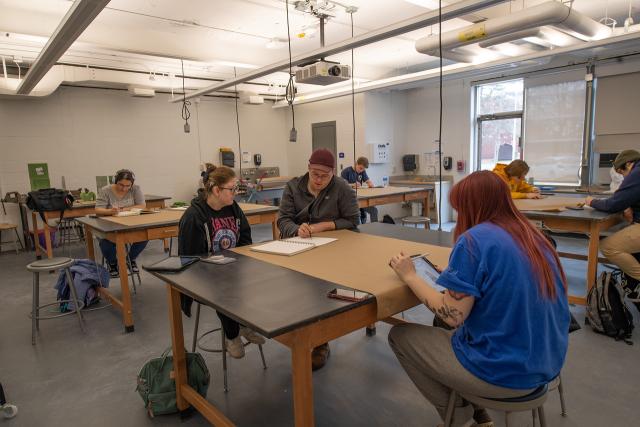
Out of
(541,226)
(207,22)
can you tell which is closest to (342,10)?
(207,22)

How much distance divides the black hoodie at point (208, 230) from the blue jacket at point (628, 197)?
2790mm

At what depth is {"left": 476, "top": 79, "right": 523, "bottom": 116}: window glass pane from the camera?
22.2ft

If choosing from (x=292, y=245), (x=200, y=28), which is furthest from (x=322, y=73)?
(x=200, y=28)

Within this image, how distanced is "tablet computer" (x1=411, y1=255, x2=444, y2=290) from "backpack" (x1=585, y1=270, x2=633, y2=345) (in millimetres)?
1948

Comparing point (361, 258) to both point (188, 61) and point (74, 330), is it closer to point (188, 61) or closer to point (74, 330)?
point (74, 330)

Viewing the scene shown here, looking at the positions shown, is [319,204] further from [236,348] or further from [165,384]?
[165,384]

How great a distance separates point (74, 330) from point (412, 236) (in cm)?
281

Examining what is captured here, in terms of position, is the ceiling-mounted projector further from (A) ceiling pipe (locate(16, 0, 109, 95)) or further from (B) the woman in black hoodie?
(A) ceiling pipe (locate(16, 0, 109, 95))

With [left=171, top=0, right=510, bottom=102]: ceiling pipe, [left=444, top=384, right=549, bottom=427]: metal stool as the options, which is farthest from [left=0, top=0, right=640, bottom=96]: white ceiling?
[left=444, top=384, right=549, bottom=427]: metal stool

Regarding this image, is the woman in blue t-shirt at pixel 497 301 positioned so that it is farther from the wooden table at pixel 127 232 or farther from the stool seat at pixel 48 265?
the stool seat at pixel 48 265

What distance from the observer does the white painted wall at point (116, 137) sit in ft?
21.2

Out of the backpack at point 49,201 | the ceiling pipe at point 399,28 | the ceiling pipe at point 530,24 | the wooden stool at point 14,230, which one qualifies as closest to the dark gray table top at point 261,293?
the ceiling pipe at point 399,28

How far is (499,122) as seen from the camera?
7055 mm

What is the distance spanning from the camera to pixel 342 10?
4477 millimetres
